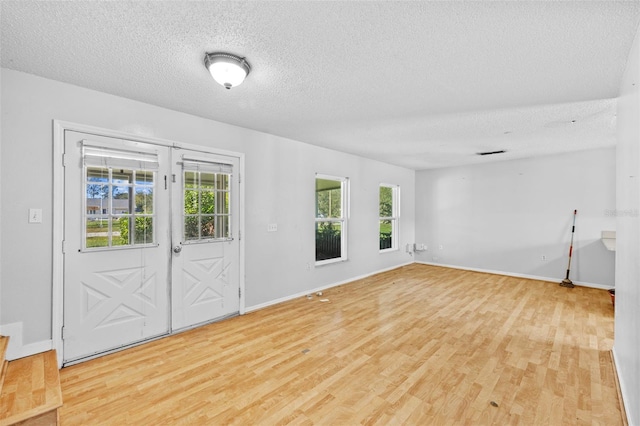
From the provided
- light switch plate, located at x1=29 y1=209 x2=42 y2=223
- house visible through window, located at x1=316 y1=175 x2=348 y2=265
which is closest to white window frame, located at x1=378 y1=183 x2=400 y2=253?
house visible through window, located at x1=316 y1=175 x2=348 y2=265

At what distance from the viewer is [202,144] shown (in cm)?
354

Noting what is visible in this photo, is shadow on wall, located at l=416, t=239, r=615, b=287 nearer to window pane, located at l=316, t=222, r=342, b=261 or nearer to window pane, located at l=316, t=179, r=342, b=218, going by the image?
window pane, located at l=316, t=222, r=342, b=261

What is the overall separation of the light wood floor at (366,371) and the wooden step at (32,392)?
0.14 m

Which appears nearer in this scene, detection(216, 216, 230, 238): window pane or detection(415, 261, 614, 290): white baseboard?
detection(216, 216, 230, 238): window pane

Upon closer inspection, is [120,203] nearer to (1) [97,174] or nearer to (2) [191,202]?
(1) [97,174]

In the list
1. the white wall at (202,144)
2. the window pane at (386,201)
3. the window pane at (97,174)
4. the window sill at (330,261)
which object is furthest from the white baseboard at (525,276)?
the window pane at (97,174)

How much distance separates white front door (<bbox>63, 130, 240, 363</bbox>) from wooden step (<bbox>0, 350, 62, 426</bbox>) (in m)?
0.28

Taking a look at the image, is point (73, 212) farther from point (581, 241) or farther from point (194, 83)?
point (581, 241)

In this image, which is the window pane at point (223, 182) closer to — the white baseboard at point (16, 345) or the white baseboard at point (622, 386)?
the white baseboard at point (16, 345)

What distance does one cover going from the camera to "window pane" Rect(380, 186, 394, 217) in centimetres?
691

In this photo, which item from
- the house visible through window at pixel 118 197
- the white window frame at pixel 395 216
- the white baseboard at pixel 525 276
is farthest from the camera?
the white window frame at pixel 395 216

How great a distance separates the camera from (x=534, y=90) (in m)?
2.66

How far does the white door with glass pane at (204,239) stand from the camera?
10.9 feet

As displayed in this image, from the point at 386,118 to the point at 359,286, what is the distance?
3.12 metres
